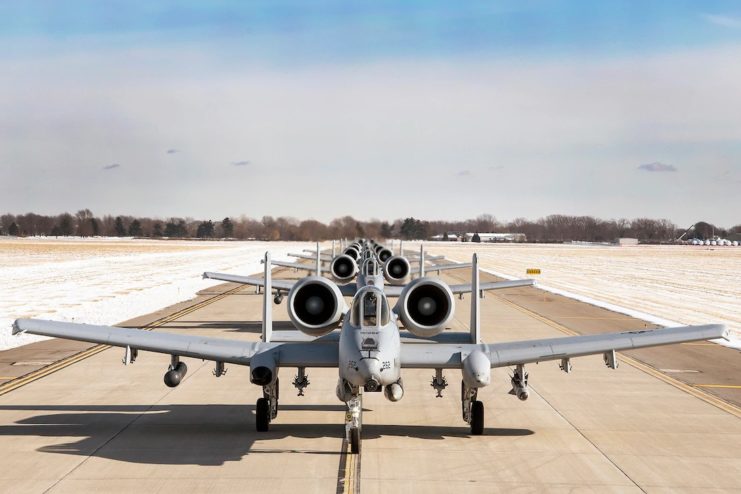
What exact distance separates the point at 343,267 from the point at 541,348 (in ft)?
78.0

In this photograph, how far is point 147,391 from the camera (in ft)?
67.4

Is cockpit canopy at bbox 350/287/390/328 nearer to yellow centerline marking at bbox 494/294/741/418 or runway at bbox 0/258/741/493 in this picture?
runway at bbox 0/258/741/493

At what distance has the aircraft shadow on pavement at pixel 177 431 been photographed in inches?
571

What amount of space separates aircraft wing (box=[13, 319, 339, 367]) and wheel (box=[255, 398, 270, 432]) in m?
0.90

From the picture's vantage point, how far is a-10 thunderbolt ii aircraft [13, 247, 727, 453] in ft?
45.0

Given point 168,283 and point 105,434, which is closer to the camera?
point 105,434

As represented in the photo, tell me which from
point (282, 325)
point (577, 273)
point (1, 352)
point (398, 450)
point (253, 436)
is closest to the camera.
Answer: point (398, 450)

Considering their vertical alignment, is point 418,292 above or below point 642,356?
above

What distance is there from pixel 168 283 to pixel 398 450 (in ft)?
167

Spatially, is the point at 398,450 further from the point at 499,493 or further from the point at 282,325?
the point at 282,325

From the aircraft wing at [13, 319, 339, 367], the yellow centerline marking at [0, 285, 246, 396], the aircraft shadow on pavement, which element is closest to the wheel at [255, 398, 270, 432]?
the aircraft shadow on pavement

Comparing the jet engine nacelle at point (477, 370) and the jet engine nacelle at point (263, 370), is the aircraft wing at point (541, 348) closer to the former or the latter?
the jet engine nacelle at point (477, 370)

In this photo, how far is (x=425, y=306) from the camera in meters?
15.2

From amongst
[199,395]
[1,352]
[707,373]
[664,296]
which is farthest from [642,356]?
[664,296]
